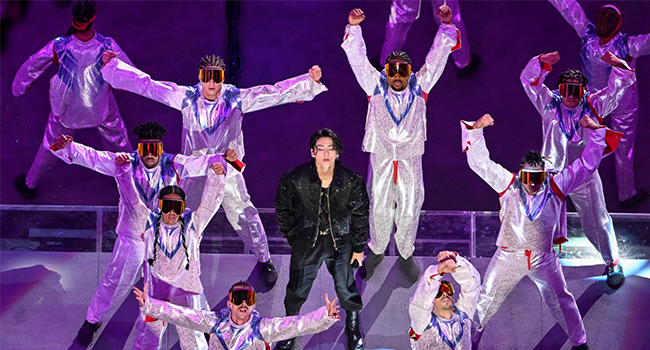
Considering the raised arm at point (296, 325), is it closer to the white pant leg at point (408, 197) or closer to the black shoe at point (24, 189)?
the white pant leg at point (408, 197)

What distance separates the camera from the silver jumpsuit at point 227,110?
5508mm

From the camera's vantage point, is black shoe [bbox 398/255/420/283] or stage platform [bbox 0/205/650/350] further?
black shoe [bbox 398/255/420/283]

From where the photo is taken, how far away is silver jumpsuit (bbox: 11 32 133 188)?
20.1ft

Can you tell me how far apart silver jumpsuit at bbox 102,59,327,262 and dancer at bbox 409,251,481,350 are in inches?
51.5

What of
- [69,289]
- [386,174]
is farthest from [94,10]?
[386,174]

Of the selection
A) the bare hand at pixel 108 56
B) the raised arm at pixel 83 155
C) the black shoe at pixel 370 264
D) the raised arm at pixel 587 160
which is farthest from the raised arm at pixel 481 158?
the bare hand at pixel 108 56

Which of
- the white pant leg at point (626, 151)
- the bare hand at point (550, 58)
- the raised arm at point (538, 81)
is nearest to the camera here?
the bare hand at point (550, 58)

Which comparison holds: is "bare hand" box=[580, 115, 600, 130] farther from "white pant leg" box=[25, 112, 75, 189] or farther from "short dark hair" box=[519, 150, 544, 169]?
"white pant leg" box=[25, 112, 75, 189]

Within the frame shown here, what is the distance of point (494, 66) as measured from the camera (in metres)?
6.73

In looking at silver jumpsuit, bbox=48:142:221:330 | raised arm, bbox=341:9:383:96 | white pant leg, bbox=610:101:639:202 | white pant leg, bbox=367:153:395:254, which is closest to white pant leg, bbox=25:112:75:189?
silver jumpsuit, bbox=48:142:221:330

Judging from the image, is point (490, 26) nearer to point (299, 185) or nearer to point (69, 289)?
point (299, 185)

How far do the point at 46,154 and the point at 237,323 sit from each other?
2.51 meters

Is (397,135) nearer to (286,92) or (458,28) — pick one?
(286,92)

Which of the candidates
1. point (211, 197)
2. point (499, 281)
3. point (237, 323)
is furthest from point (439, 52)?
point (237, 323)
